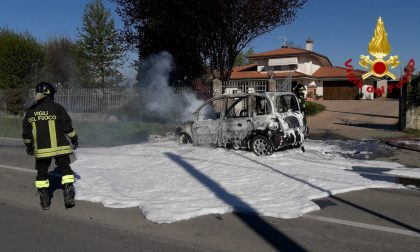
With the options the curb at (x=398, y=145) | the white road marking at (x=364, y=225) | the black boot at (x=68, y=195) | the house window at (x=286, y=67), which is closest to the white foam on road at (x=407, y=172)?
the curb at (x=398, y=145)

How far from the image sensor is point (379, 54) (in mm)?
16031

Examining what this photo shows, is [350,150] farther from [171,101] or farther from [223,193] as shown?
[171,101]

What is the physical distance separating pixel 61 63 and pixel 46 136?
118ft

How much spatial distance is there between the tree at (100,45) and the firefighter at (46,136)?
2619cm

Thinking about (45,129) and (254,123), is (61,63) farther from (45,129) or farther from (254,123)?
(45,129)

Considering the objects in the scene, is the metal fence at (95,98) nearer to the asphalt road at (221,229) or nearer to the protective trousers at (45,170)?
the protective trousers at (45,170)

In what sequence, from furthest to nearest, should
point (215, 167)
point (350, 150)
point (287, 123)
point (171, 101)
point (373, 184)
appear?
point (171, 101)
point (350, 150)
point (287, 123)
point (215, 167)
point (373, 184)

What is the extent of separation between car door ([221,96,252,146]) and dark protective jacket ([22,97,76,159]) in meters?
5.49

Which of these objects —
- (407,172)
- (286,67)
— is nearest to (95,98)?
(407,172)

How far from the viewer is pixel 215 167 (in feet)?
31.2

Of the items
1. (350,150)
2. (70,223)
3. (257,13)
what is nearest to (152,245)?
(70,223)

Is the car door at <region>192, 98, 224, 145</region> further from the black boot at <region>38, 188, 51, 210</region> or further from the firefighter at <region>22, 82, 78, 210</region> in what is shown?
the black boot at <region>38, 188, 51, 210</region>

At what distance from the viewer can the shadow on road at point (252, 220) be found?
16.2 feet

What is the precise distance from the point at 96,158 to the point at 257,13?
12010 millimetres
